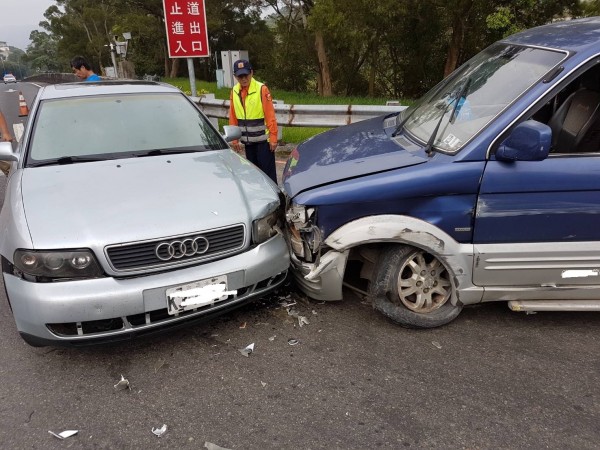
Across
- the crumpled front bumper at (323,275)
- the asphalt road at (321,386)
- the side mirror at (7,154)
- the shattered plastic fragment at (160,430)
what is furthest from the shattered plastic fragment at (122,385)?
the side mirror at (7,154)

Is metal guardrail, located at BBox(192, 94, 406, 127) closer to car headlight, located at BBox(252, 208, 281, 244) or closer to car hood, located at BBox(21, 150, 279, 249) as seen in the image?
car hood, located at BBox(21, 150, 279, 249)

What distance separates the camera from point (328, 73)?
742 inches

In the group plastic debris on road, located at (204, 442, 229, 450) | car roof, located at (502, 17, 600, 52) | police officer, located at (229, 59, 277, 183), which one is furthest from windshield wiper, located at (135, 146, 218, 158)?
car roof, located at (502, 17, 600, 52)

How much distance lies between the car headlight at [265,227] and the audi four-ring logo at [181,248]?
1.16 feet

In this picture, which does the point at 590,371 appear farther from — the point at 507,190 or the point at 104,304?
the point at 104,304

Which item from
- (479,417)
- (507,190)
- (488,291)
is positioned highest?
(507,190)

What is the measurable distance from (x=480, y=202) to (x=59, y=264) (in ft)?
7.99

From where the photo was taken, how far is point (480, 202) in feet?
9.27

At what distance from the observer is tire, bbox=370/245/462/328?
3.06m

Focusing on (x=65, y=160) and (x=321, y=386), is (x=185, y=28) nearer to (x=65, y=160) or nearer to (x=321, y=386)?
(x=65, y=160)

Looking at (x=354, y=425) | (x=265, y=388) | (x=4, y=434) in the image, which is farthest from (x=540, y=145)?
(x=4, y=434)

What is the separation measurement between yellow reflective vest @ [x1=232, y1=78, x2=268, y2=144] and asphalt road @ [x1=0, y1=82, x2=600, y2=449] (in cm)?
257

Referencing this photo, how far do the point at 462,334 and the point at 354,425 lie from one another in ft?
3.69

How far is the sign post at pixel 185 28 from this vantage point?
7773 millimetres
